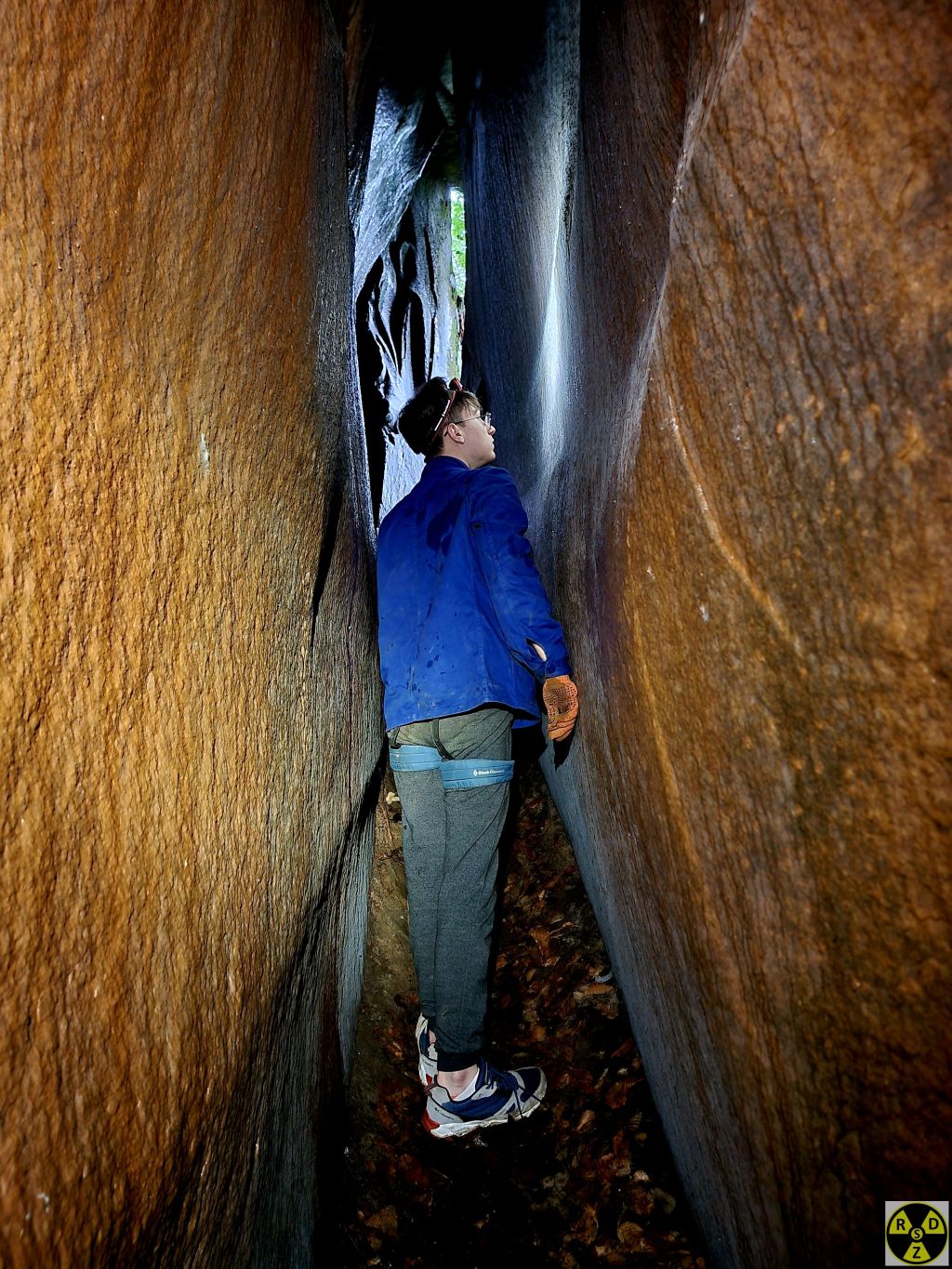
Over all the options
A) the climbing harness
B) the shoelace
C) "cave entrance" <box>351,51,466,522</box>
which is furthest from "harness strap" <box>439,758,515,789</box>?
"cave entrance" <box>351,51,466,522</box>

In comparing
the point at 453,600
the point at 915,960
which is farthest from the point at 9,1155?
the point at 453,600

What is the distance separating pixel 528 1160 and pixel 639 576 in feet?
8.23

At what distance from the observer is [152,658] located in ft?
3.86

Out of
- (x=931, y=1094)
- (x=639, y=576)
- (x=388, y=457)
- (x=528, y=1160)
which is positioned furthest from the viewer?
(x=388, y=457)

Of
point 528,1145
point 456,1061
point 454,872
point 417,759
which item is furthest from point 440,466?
point 528,1145

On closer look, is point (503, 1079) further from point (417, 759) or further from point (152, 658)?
point (152, 658)

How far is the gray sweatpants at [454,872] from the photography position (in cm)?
285

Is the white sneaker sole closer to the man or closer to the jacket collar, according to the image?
the man

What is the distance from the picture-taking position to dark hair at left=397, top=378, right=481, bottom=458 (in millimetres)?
3881

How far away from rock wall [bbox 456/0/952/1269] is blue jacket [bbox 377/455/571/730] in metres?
0.80

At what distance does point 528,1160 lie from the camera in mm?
2701

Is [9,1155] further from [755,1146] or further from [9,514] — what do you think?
[755,1146]

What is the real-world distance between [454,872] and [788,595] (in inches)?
87.0

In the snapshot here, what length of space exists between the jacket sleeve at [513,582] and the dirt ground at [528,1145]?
1.69m
